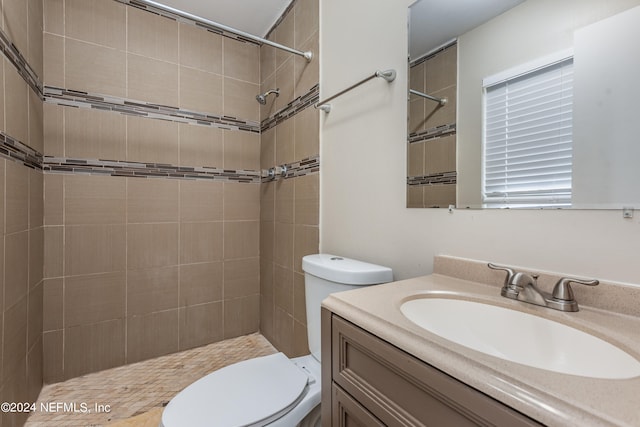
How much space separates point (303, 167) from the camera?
1794mm

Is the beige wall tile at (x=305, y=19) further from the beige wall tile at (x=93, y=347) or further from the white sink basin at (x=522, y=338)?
the beige wall tile at (x=93, y=347)

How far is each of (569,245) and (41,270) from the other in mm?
2400

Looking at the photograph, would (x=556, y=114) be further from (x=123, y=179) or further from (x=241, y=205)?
(x=123, y=179)

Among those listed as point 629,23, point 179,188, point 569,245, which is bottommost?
point 569,245

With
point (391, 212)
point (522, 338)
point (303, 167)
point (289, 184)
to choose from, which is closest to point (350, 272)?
point (391, 212)

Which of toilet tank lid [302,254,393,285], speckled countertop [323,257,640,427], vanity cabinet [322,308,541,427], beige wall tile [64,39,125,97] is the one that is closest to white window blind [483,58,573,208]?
speckled countertop [323,257,640,427]

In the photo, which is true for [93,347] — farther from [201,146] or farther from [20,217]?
[201,146]

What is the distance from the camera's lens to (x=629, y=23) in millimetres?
650

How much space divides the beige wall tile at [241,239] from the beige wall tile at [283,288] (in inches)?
A: 13.0

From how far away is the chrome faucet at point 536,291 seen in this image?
2.19ft

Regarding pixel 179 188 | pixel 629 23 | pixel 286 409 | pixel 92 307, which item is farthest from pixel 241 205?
pixel 629 23

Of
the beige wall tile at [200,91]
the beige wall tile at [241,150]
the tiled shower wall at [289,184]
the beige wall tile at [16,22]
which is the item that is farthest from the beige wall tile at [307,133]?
the beige wall tile at [16,22]

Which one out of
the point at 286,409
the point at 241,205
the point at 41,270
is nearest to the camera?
the point at 286,409

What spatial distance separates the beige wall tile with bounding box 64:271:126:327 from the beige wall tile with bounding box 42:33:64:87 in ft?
3.82
